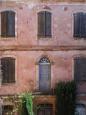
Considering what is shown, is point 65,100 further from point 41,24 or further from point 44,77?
point 41,24

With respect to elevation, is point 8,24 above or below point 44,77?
above

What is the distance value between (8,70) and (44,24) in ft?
12.0

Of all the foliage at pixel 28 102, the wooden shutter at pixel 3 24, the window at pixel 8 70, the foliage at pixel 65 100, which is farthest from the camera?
the window at pixel 8 70

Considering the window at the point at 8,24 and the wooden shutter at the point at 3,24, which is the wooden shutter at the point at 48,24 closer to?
the window at the point at 8,24

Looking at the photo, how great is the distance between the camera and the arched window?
3922 centimetres

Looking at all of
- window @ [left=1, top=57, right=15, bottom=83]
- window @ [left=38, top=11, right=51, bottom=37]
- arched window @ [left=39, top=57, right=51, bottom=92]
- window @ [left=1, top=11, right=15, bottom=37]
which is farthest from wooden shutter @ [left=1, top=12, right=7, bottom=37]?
arched window @ [left=39, top=57, right=51, bottom=92]

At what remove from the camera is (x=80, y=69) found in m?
39.2

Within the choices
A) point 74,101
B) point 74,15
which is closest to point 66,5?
point 74,15

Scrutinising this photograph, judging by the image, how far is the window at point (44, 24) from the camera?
39.1 m

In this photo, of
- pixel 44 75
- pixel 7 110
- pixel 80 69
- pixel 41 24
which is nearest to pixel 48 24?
pixel 41 24

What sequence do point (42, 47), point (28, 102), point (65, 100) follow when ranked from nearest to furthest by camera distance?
point (28, 102) < point (65, 100) < point (42, 47)

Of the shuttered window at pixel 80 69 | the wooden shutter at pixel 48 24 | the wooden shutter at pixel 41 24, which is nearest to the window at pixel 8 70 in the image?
the wooden shutter at pixel 41 24

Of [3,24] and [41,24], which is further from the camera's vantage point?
[41,24]

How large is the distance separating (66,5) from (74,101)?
599cm
